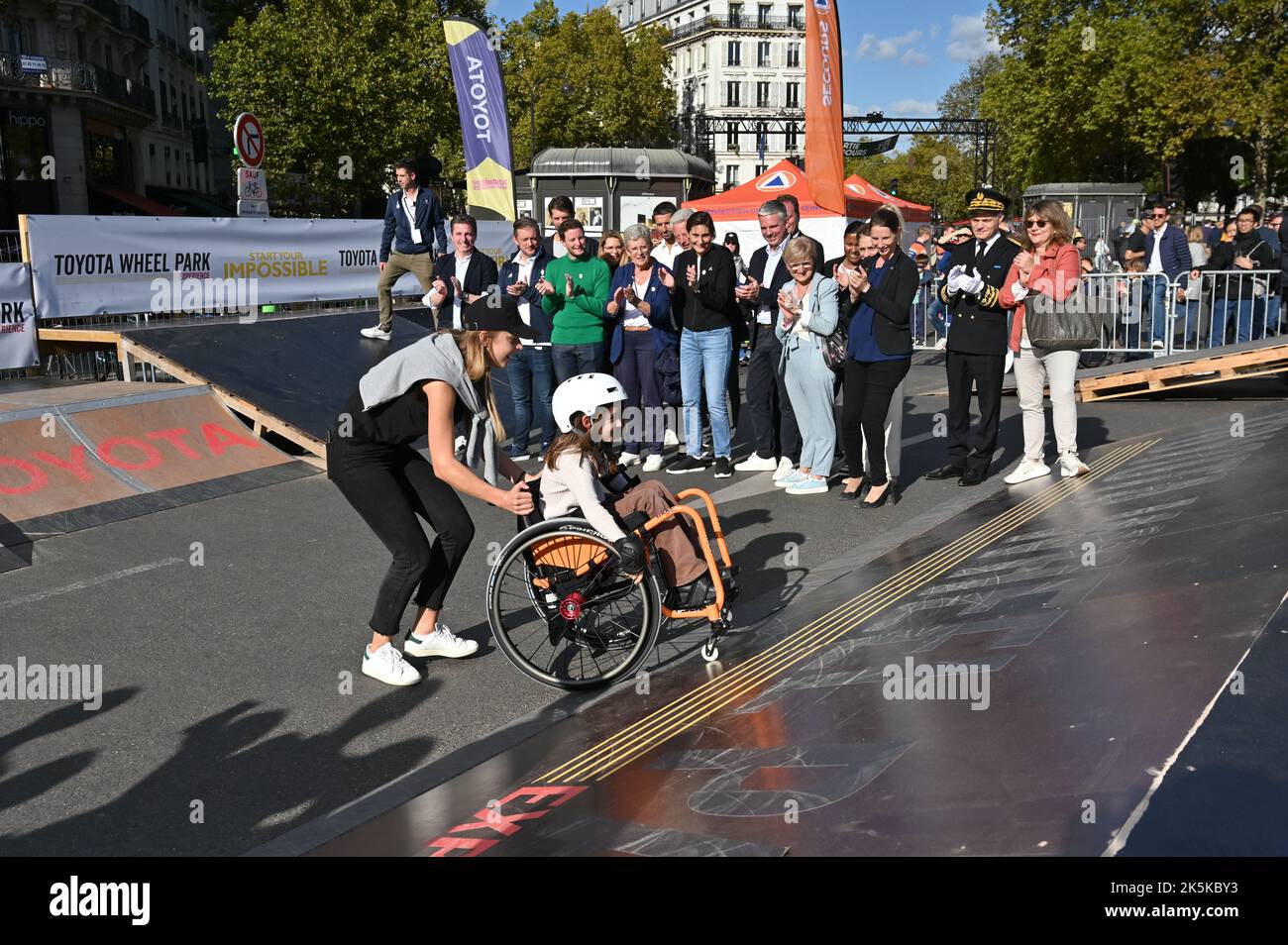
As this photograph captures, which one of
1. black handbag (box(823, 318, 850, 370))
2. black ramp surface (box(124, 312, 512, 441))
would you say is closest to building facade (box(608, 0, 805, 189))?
black ramp surface (box(124, 312, 512, 441))

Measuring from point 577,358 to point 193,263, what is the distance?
6438 millimetres

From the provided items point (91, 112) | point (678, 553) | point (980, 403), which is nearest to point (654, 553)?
point (678, 553)

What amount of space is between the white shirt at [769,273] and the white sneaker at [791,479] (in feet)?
4.23

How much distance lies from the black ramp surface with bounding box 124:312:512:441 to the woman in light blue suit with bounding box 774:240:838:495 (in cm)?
362

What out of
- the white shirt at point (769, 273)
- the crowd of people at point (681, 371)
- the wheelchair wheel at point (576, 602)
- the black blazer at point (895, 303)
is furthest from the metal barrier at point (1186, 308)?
the wheelchair wheel at point (576, 602)

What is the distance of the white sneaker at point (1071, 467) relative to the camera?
8.85 metres

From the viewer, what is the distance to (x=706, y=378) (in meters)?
9.90

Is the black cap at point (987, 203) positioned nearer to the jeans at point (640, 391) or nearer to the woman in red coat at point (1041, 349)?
the woman in red coat at point (1041, 349)

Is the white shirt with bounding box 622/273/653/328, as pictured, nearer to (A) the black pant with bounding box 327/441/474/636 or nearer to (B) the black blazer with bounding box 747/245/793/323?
(B) the black blazer with bounding box 747/245/793/323

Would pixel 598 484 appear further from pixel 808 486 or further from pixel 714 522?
pixel 808 486

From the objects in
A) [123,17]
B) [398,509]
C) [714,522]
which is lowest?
[714,522]

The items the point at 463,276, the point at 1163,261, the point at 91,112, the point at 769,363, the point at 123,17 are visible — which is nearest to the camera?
the point at 769,363
